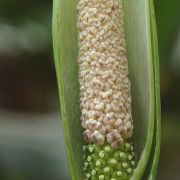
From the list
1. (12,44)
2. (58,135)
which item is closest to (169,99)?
(58,135)

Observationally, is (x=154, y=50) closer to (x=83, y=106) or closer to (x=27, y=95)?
(x=83, y=106)

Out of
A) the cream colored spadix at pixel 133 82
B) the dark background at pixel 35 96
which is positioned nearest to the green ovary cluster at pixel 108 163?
the cream colored spadix at pixel 133 82

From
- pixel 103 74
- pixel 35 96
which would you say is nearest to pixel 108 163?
pixel 103 74

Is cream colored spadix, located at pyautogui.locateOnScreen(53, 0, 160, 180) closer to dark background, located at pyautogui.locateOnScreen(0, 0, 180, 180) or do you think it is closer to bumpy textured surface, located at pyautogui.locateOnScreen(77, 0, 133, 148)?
bumpy textured surface, located at pyautogui.locateOnScreen(77, 0, 133, 148)

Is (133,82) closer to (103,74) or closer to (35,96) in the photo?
(103,74)

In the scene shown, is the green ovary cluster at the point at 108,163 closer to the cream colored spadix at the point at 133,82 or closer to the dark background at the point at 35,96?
the cream colored spadix at the point at 133,82
